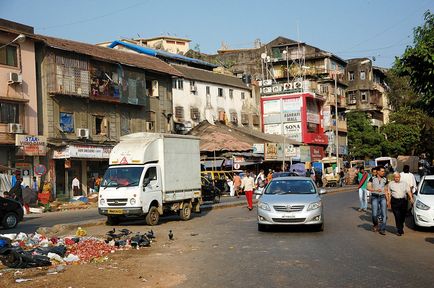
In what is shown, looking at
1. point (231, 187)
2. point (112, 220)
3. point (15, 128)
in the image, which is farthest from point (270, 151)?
point (112, 220)

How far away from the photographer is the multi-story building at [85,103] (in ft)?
116

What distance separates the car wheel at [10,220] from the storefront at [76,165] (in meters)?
16.1

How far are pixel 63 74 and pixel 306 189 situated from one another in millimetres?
24382

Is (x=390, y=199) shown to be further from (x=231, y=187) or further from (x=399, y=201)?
(x=231, y=187)

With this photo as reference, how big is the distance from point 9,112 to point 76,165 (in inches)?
260

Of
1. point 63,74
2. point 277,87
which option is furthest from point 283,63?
point 63,74

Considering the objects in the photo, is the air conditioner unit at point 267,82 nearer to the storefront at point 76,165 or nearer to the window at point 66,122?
the storefront at point 76,165

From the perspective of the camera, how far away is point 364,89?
82.2 meters

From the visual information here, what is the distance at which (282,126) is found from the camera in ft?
205

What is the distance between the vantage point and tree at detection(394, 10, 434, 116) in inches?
642

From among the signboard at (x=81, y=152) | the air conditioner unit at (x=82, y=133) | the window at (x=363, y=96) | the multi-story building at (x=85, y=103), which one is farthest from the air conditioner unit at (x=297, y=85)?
the air conditioner unit at (x=82, y=133)

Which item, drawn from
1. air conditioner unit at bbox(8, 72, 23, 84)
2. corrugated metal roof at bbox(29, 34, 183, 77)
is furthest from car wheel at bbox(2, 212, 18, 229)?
corrugated metal roof at bbox(29, 34, 183, 77)

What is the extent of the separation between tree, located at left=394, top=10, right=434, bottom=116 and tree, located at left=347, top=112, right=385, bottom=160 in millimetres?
54579

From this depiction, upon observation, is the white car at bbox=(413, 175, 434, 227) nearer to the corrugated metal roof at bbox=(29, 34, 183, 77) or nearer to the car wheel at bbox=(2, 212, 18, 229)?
the car wheel at bbox=(2, 212, 18, 229)
